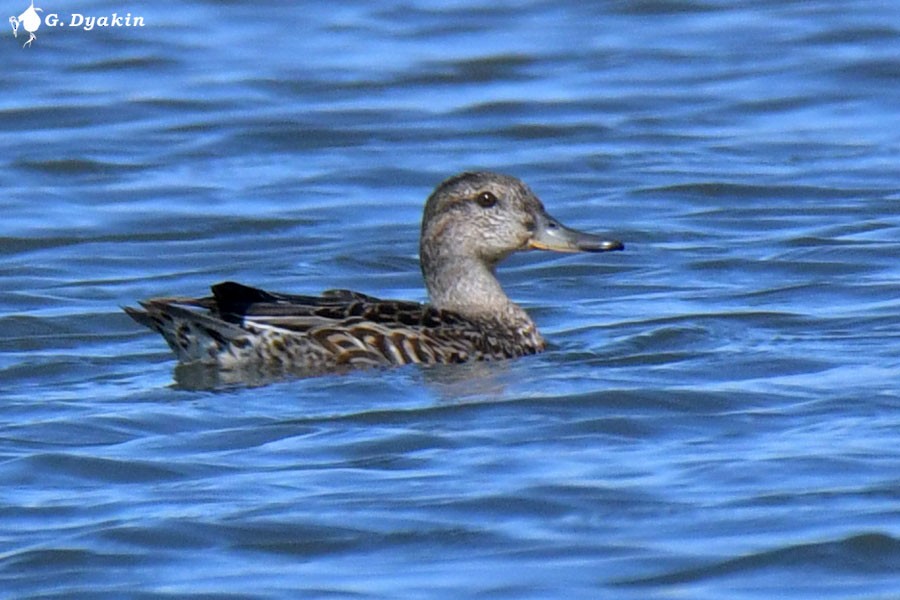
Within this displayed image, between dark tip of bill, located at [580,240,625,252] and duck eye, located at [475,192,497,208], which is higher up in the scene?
duck eye, located at [475,192,497,208]

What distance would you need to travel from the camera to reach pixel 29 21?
67.5 feet

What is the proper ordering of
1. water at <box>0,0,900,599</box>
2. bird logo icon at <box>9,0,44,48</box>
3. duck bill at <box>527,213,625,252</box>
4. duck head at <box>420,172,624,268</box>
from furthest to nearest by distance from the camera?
bird logo icon at <box>9,0,44,48</box>, duck bill at <box>527,213,625,252</box>, duck head at <box>420,172,624,268</box>, water at <box>0,0,900,599</box>

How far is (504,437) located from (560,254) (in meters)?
4.19

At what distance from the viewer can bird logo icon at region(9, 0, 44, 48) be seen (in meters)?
20.3

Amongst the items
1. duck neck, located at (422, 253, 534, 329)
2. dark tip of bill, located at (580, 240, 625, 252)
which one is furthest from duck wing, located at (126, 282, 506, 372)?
dark tip of bill, located at (580, 240, 625, 252)

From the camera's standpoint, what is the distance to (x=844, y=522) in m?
7.88

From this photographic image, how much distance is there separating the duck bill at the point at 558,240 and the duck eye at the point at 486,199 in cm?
23

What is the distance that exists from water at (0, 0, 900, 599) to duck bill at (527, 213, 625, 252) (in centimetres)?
37

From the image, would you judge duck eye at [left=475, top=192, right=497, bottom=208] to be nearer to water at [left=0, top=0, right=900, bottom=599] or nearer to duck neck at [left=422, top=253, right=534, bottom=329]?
duck neck at [left=422, top=253, right=534, bottom=329]

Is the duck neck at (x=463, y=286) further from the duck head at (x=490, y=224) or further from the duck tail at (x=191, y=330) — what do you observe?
the duck tail at (x=191, y=330)

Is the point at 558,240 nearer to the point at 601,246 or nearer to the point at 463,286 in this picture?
the point at 601,246

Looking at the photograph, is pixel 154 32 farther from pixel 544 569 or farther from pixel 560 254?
pixel 544 569

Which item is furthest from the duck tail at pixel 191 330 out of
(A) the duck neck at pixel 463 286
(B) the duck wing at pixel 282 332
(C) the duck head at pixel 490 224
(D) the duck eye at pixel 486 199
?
(D) the duck eye at pixel 486 199

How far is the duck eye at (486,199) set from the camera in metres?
11.5
